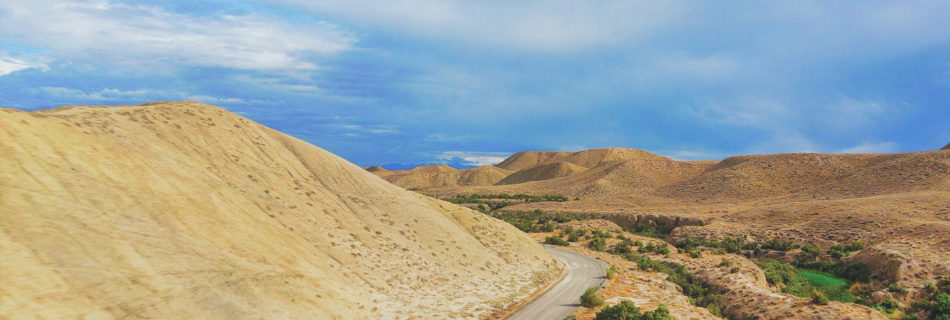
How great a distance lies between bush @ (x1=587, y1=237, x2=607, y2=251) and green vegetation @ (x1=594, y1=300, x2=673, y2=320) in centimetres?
2051

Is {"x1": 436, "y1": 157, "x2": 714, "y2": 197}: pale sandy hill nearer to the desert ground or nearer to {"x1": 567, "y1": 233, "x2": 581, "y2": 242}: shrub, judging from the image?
the desert ground

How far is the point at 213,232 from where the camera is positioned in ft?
57.9

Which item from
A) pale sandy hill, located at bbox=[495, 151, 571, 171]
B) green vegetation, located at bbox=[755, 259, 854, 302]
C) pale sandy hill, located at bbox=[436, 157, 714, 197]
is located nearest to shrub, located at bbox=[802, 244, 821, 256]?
green vegetation, located at bbox=[755, 259, 854, 302]

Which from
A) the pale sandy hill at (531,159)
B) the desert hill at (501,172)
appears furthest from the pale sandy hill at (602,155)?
the pale sandy hill at (531,159)

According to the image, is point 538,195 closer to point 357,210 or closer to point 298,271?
point 357,210

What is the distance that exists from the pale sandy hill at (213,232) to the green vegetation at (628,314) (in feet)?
16.1

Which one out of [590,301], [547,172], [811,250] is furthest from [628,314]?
[547,172]

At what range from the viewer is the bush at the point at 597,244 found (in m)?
40.2

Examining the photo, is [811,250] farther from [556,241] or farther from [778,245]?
[556,241]

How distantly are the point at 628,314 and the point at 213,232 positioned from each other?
1650 cm

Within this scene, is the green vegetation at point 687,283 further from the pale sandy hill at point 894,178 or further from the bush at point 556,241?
the pale sandy hill at point 894,178

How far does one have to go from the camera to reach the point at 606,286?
2559 cm

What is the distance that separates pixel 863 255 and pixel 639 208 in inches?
1304

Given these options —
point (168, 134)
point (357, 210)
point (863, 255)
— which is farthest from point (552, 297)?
point (863, 255)
